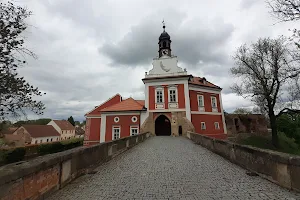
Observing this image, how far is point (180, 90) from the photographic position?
20.9 m

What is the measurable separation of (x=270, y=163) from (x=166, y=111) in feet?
54.2

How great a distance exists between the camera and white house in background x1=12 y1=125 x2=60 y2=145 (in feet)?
138

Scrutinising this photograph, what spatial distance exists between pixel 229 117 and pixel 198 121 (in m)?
8.10

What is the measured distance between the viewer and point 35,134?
45.3 m

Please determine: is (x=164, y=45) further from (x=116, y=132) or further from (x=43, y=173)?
(x=43, y=173)

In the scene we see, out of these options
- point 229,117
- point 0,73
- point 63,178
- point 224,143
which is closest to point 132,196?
point 63,178

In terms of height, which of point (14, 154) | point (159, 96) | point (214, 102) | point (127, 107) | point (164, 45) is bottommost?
point (14, 154)

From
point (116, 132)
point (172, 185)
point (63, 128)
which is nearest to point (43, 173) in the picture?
point (172, 185)

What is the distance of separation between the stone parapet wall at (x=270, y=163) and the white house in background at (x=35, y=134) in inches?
1924

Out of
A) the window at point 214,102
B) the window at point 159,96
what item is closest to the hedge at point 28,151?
the window at point 159,96

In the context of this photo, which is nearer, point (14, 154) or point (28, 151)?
point (14, 154)

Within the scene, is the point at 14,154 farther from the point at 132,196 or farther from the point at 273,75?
the point at 273,75

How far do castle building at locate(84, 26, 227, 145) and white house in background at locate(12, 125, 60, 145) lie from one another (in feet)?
95.9

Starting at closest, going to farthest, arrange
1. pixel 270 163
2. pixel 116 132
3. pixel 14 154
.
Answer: pixel 270 163
pixel 14 154
pixel 116 132
